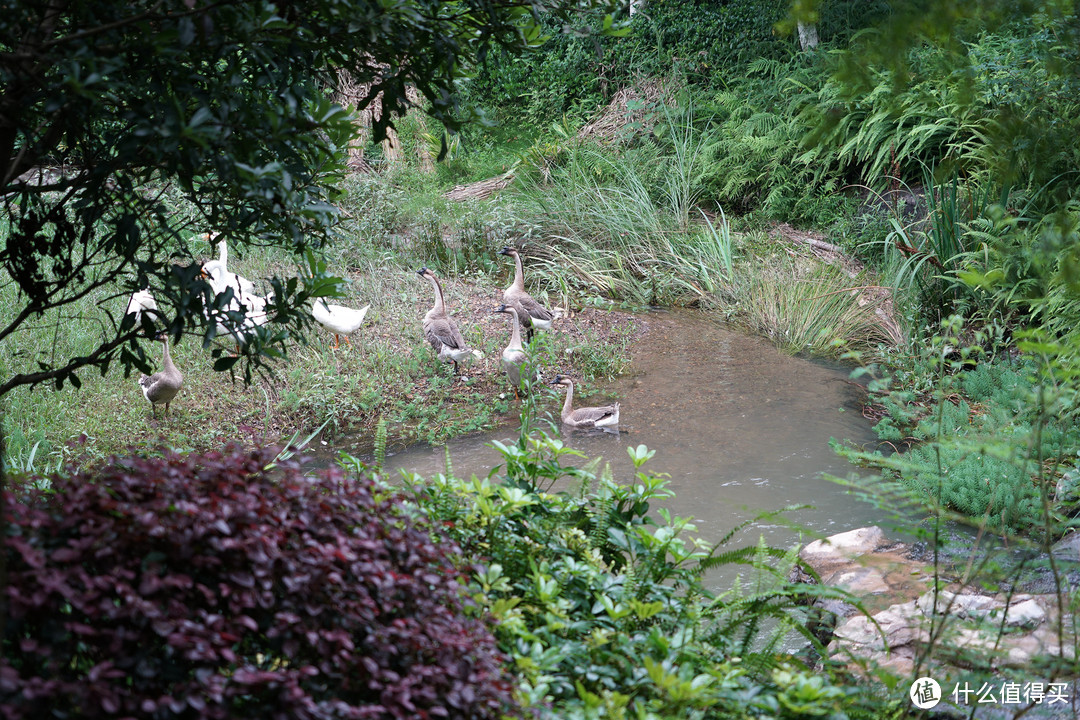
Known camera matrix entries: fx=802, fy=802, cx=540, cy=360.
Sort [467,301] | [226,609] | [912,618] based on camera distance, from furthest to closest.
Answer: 1. [467,301]
2. [912,618]
3. [226,609]

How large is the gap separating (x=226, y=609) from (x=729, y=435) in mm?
4895

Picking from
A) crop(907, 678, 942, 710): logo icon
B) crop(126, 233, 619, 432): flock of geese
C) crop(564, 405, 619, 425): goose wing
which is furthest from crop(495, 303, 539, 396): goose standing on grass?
crop(907, 678, 942, 710): logo icon

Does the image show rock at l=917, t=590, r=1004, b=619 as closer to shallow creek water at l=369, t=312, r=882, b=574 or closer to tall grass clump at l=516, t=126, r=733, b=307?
shallow creek water at l=369, t=312, r=882, b=574

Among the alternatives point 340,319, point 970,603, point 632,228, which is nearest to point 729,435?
point 970,603

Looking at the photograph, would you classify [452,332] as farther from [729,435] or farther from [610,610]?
[610,610]

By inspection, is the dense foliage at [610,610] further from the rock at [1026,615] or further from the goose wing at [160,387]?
the goose wing at [160,387]

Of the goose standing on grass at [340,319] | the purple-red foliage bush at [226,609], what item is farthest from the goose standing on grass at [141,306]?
the goose standing on grass at [340,319]

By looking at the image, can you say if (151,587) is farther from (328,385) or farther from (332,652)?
(328,385)

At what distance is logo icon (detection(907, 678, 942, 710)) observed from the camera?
7.73 ft

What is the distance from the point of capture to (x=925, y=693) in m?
2.41

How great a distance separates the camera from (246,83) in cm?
256

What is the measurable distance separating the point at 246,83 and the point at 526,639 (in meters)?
1.92

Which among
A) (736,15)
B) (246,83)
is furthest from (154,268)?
(736,15)

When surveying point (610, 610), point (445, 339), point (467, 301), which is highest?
point (467, 301)
